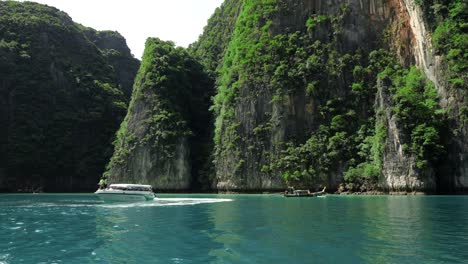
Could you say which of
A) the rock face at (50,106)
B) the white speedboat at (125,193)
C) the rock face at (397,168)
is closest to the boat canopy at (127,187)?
the white speedboat at (125,193)

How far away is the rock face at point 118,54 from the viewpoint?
126 metres

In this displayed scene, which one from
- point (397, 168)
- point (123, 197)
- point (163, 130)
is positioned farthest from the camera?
point (163, 130)

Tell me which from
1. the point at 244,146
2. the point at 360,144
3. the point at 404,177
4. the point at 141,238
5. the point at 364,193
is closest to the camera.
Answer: the point at 141,238

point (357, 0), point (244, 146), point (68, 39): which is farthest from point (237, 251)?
point (68, 39)

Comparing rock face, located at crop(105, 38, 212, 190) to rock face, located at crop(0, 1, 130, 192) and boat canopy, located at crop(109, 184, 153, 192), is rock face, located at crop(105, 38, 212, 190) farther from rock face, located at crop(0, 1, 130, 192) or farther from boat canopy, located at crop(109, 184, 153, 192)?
boat canopy, located at crop(109, 184, 153, 192)

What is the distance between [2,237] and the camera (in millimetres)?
18172

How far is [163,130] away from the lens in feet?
260

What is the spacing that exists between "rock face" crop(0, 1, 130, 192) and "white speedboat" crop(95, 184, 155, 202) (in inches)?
1796

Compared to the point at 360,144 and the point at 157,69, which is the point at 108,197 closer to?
the point at 360,144

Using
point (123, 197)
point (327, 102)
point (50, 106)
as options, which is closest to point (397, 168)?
point (327, 102)

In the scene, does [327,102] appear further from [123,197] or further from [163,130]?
[123,197]

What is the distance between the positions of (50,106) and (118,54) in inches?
1652

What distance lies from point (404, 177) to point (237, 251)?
155 ft

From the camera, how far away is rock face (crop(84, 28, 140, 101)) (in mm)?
126312
